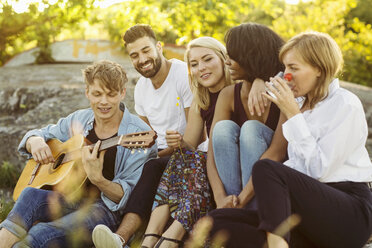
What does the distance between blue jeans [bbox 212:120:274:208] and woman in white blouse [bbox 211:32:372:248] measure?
10.1 inches

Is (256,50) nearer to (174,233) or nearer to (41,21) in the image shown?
(174,233)

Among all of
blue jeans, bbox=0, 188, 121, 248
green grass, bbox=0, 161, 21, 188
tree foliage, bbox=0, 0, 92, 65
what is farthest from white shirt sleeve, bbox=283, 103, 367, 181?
tree foliage, bbox=0, 0, 92, 65

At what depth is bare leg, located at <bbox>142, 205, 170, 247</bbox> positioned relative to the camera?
→ 3008 mm

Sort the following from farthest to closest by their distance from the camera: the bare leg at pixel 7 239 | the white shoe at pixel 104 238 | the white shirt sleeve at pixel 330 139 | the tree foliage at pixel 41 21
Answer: the tree foliage at pixel 41 21, the bare leg at pixel 7 239, the white shoe at pixel 104 238, the white shirt sleeve at pixel 330 139

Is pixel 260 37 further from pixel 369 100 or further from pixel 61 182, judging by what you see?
pixel 369 100

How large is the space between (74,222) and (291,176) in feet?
4.95

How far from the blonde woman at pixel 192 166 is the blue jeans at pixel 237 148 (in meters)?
0.23

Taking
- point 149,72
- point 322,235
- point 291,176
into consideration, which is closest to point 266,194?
point 291,176

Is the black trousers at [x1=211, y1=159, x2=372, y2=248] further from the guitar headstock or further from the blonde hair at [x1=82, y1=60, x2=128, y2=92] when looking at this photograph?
the blonde hair at [x1=82, y1=60, x2=128, y2=92]

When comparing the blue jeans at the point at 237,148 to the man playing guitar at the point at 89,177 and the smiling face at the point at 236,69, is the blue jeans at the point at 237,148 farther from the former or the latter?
the man playing guitar at the point at 89,177

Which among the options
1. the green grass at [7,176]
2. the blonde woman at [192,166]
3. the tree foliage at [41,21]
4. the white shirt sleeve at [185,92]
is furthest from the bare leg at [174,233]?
the tree foliage at [41,21]

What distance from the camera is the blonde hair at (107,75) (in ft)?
11.0

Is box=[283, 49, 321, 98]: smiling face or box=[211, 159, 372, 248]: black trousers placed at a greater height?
box=[283, 49, 321, 98]: smiling face

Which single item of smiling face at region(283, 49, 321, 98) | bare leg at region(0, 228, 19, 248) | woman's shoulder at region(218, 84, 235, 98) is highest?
smiling face at region(283, 49, 321, 98)
